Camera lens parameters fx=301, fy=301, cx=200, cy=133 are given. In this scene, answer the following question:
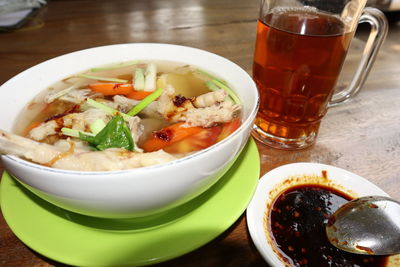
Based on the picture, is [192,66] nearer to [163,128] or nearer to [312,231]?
[163,128]

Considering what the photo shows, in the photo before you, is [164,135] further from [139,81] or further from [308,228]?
[308,228]

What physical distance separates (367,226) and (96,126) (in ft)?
2.69

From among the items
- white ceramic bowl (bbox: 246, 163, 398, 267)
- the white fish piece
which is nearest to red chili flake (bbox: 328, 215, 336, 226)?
white ceramic bowl (bbox: 246, 163, 398, 267)

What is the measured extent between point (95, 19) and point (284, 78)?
1869mm

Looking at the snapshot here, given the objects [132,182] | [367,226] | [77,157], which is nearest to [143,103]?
[77,157]

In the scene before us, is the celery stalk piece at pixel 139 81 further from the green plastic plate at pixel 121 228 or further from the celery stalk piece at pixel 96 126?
the green plastic plate at pixel 121 228

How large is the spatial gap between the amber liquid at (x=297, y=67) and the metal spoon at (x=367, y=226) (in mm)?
407

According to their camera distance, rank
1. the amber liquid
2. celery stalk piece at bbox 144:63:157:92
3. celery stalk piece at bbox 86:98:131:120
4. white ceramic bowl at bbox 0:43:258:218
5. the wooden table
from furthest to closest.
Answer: celery stalk piece at bbox 144:63:157:92, the amber liquid, celery stalk piece at bbox 86:98:131:120, the wooden table, white ceramic bowl at bbox 0:43:258:218

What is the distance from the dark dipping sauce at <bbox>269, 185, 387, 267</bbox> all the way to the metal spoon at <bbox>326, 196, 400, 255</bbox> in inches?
0.8

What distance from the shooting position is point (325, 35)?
104 centimetres

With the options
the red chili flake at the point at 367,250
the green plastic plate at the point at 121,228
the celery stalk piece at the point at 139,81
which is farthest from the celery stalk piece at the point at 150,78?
the red chili flake at the point at 367,250

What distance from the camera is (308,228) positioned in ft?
2.77

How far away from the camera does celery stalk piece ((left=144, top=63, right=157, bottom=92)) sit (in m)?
1.17

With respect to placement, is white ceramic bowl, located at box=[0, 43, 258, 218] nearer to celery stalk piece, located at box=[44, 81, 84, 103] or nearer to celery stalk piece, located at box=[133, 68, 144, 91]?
celery stalk piece, located at box=[44, 81, 84, 103]
